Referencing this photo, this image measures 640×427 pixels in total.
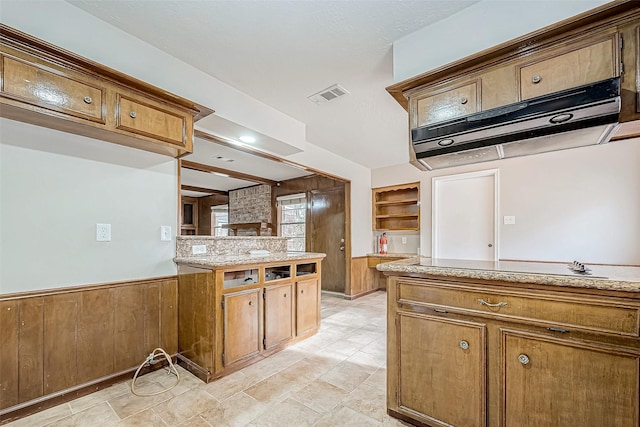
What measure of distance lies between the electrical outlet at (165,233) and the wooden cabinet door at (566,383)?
8.23 ft

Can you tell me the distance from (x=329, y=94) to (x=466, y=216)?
307cm

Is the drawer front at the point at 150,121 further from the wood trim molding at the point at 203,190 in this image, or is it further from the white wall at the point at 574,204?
the wood trim molding at the point at 203,190

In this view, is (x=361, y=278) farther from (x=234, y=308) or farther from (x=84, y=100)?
(x=84, y=100)

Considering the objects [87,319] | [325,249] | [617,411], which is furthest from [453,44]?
[325,249]

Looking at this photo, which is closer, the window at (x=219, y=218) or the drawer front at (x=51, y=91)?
the drawer front at (x=51, y=91)

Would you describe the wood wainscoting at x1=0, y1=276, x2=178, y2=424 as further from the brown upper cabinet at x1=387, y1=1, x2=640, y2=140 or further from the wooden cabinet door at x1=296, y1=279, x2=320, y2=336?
the brown upper cabinet at x1=387, y1=1, x2=640, y2=140

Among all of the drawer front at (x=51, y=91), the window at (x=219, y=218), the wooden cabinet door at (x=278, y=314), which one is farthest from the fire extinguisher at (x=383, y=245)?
the drawer front at (x=51, y=91)

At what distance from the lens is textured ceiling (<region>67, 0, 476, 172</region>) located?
1731 mm

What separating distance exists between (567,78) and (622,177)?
291cm

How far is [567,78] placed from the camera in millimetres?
1462

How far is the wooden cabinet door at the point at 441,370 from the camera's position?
147 cm

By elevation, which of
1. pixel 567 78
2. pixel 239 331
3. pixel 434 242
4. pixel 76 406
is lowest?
pixel 76 406

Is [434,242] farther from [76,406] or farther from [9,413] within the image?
[9,413]

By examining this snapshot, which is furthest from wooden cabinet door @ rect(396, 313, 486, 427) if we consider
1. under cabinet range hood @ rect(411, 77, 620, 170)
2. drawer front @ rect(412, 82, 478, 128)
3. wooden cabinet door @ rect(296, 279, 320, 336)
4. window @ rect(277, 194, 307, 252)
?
window @ rect(277, 194, 307, 252)
